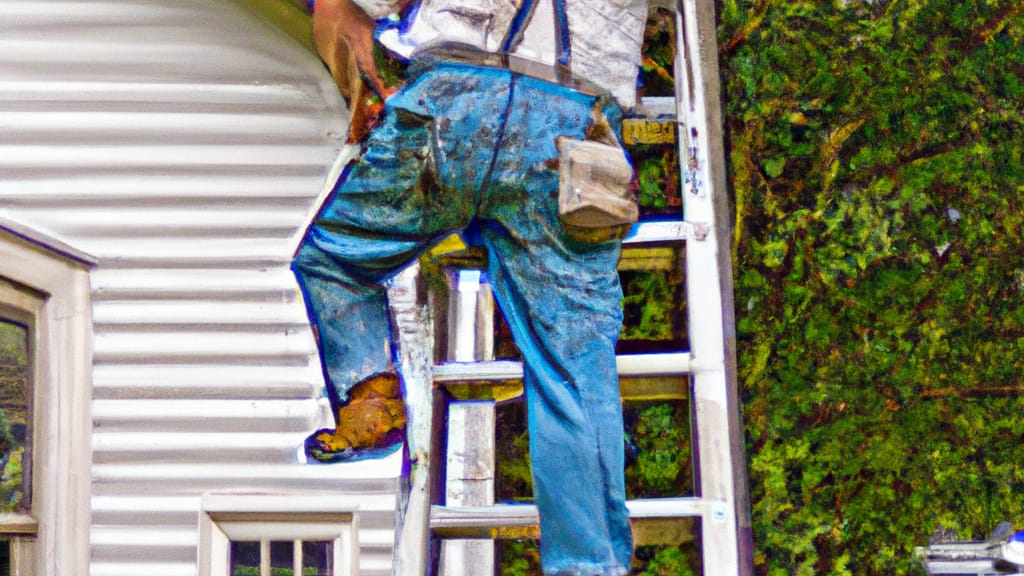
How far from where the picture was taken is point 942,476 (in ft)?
13.1

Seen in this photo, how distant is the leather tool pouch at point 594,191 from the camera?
127 inches

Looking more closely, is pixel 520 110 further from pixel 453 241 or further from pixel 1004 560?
pixel 1004 560

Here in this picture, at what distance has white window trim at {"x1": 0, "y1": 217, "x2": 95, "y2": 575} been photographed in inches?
150

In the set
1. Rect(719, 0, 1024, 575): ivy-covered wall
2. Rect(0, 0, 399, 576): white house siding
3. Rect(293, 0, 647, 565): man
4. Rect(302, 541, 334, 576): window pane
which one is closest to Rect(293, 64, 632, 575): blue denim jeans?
Rect(293, 0, 647, 565): man

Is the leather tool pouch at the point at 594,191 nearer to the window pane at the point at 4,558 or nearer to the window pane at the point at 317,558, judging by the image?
the window pane at the point at 317,558

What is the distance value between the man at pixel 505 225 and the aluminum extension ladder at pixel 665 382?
16 centimetres

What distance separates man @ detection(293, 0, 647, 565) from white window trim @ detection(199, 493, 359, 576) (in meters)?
0.44

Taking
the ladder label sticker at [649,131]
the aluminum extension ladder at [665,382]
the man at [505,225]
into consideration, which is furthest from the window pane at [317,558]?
the ladder label sticker at [649,131]

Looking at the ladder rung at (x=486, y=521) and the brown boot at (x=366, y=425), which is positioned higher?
the brown boot at (x=366, y=425)

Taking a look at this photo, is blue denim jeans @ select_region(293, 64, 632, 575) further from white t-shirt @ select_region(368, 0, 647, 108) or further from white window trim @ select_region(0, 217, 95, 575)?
white window trim @ select_region(0, 217, 95, 575)

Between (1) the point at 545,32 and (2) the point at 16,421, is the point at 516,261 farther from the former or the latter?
(2) the point at 16,421

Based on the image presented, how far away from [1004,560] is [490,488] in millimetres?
1324

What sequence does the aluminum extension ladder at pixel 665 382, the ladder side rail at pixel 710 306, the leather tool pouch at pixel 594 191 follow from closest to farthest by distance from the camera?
the leather tool pouch at pixel 594 191 → the aluminum extension ladder at pixel 665 382 → the ladder side rail at pixel 710 306

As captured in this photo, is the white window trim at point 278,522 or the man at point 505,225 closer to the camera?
the man at point 505,225
